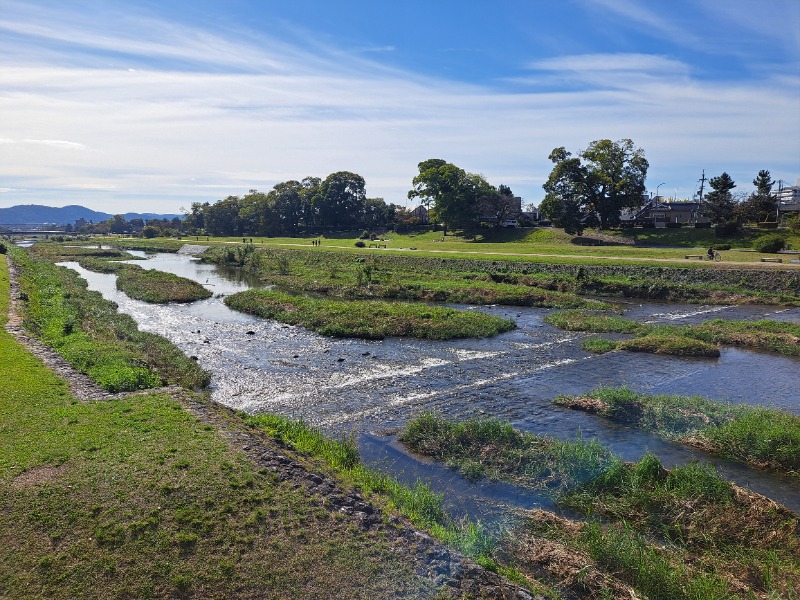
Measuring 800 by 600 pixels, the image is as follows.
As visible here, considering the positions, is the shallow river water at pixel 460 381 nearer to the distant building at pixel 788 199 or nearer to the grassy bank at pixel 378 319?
the grassy bank at pixel 378 319

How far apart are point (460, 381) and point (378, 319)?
10.2 m

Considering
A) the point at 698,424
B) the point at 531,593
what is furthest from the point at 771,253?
the point at 531,593

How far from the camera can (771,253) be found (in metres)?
52.7

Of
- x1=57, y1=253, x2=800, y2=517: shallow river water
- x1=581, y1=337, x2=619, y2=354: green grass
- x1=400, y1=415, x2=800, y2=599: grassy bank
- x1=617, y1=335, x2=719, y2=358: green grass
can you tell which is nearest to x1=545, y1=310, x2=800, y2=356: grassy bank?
x1=617, y1=335, x2=719, y2=358: green grass

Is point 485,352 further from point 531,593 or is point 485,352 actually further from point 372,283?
point 372,283

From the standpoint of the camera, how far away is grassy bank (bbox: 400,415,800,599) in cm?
837

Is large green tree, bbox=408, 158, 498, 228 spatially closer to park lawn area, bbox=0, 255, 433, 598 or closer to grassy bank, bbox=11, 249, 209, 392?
grassy bank, bbox=11, 249, 209, 392

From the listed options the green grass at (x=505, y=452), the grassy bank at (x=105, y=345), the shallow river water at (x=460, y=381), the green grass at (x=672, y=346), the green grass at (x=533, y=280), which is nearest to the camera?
the green grass at (x=505, y=452)

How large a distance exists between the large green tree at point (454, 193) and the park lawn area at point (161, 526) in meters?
72.4

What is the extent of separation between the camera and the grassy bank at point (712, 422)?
12.8 metres

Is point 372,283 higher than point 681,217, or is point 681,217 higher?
point 681,217

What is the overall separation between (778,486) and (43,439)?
16.1 meters

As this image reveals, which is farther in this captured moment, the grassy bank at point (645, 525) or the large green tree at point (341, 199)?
the large green tree at point (341, 199)

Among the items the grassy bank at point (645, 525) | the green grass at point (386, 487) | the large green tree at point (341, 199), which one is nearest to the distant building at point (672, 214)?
the large green tree at point (341, 199)
